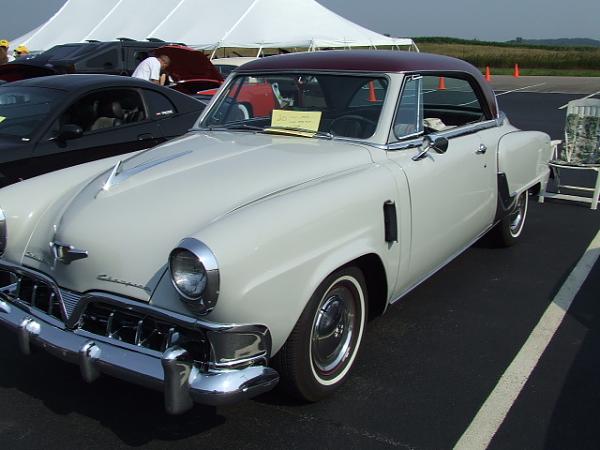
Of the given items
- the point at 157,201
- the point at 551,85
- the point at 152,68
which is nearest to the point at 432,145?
the point at 157,201

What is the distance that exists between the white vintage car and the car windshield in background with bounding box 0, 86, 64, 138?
183cm

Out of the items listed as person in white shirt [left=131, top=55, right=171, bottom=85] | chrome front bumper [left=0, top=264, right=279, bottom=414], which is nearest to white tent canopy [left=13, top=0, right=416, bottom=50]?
person in white shirt [left=131, top=55, right=171, bottom=85]

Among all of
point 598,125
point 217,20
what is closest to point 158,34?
point 217,20

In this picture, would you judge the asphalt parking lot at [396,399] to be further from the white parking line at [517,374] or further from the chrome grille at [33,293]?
the chrome grille at [33,293]

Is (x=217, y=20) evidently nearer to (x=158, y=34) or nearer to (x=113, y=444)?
(x=158, y=34)

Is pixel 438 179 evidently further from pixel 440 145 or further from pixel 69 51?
pixel 69 51

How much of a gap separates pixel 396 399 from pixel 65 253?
1.67 meters

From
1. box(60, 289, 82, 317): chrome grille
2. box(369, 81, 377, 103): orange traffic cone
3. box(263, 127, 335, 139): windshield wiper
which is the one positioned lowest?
box(60, 289, 82, 317): chrome grille

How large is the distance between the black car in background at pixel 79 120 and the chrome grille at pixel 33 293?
83.8 inches

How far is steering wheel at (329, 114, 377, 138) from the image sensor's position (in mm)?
3412

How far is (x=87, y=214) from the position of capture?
2715 mm

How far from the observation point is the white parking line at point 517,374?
2.58m

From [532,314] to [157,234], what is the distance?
2486 mm

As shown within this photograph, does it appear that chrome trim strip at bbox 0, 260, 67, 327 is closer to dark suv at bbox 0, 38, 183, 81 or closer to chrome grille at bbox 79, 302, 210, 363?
chrome grille at bbox 79, 302, 210, 363
